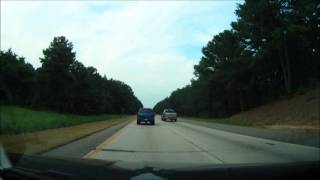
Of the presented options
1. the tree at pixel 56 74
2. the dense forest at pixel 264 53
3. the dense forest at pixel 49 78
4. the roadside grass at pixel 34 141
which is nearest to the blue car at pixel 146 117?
the dense forest at pixel 264 53

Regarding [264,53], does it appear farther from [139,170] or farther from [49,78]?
[139,170]

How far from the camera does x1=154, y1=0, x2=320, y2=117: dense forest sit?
216ft

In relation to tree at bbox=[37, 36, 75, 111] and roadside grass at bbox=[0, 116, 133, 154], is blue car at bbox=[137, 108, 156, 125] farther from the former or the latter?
tree at bbox=[37, 36, 75, 111]

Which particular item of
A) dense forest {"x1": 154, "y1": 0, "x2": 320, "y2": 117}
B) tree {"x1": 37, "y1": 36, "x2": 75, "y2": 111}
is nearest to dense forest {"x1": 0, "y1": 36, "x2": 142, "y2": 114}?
tree {"x1": 37, "y1": 36, "x2": 75, "y2": 111}

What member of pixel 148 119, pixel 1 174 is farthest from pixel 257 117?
pixel 1 174

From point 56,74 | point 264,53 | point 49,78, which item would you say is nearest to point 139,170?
point 264,53

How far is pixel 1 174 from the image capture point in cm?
618

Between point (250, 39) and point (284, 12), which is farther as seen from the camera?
point (250, 39)

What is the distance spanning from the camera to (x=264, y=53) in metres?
69.2

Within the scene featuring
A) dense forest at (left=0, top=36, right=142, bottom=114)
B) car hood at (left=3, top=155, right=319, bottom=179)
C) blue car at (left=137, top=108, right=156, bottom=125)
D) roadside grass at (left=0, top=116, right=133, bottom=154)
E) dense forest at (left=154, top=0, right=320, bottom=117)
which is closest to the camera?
car hood at (left=3, top=155, right=319, bottom=179)

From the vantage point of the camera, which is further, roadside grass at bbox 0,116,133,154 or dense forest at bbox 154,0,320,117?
dense forest at bbox 154,0,320,117

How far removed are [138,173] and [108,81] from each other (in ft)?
596

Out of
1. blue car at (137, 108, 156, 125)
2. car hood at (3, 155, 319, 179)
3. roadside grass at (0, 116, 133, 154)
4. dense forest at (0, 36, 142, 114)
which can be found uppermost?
dense forest at (0, 36, 142, 114)

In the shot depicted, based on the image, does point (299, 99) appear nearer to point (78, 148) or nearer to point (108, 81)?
point (78, 148)
